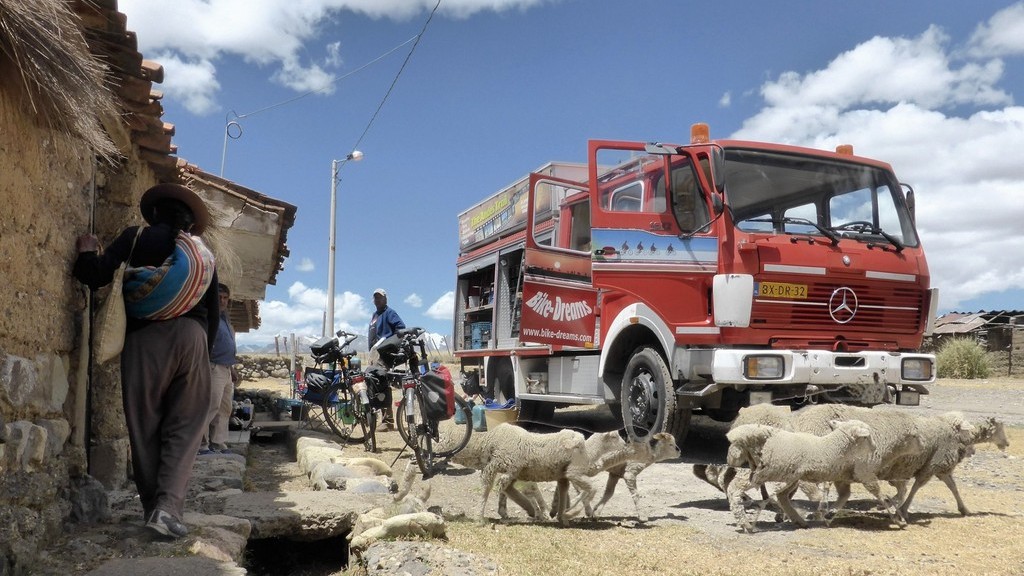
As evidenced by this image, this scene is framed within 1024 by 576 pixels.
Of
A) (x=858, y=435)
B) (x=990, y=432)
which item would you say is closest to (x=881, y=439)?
(x=858, y=435)

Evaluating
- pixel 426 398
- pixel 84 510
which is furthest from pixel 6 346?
pixel 426 398

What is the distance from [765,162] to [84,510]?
235 inches

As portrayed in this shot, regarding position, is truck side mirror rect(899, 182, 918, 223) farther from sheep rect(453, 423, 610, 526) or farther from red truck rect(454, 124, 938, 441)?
sheep rect(453, 423, 610, 526)

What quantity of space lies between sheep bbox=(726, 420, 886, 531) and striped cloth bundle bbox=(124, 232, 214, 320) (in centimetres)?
330

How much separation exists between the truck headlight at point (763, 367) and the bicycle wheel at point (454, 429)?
2378 mm

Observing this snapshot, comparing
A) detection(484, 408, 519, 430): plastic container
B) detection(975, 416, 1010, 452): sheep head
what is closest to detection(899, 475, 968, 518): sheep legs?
detection(975, 416, 1010, 452): sheep head

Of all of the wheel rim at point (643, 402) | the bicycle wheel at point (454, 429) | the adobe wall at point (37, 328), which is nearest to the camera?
the adobe wall at point (37, 328)

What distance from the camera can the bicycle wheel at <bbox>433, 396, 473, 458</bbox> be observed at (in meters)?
6.37

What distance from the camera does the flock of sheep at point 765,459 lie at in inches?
177

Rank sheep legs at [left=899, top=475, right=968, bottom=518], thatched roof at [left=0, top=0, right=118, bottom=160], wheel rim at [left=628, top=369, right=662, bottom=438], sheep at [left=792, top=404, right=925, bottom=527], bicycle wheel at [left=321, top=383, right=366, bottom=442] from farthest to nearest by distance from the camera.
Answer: bicycle wheel at [left=321, top=383, right=366, bottom=442], wheel rim at [left=628, top=369, right=662, bottom=438], sheep legs at [left=899, top=475, right=968, bottom=518], sheep at [left=792, top=404, right=925, bottom=527], thatched roof at [left=0, top=0, right=118, bottom=160]

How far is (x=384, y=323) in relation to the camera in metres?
9.24

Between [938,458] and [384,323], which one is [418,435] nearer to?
[384,323]

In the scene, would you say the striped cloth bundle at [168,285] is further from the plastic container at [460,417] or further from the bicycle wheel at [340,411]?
the bicycle wheel at [340,411]

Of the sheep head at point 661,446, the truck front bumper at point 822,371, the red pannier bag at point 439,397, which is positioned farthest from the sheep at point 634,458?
the red pannier bag at point 439,397
